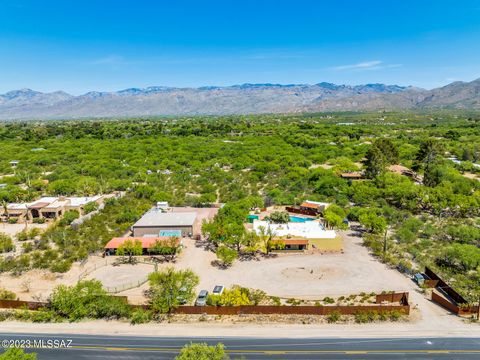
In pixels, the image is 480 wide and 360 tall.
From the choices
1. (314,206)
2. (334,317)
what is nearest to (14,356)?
(334,317)

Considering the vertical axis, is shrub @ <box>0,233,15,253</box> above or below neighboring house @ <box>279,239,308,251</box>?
above

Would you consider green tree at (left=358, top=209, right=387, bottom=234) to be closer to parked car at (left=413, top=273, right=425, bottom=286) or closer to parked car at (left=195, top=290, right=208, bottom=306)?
parked car at (left=413, top=273, right=425, bottom=286)

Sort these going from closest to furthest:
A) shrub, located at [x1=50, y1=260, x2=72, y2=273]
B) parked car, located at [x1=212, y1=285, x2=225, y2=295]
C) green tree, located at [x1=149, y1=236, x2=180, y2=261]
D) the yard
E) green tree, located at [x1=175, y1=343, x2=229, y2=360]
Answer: green tree, located at [x1=175, y1=343, x2=229, y2=360] < parked car, located at [x1=212, y1=285, x2=225, y2=295] < the yard < shrub, located at [x1=50, y1=260, x2=72, y2=273] < green tree, located at [x1=149, y1=236, x2=180, y2=261]

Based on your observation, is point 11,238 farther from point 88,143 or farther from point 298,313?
point 88,143

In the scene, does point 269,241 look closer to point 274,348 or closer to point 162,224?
point 162,224

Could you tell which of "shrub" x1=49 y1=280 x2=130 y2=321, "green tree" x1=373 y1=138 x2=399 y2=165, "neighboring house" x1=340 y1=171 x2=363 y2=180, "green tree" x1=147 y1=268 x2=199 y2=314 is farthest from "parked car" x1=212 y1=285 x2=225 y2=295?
"green tree" x1=373 y1=138 x2=399 y2=165

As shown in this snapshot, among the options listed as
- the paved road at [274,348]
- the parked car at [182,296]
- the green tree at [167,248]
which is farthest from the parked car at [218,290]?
the green tree at [167,248]

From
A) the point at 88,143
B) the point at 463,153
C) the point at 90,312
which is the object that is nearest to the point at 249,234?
the point at 90,312
